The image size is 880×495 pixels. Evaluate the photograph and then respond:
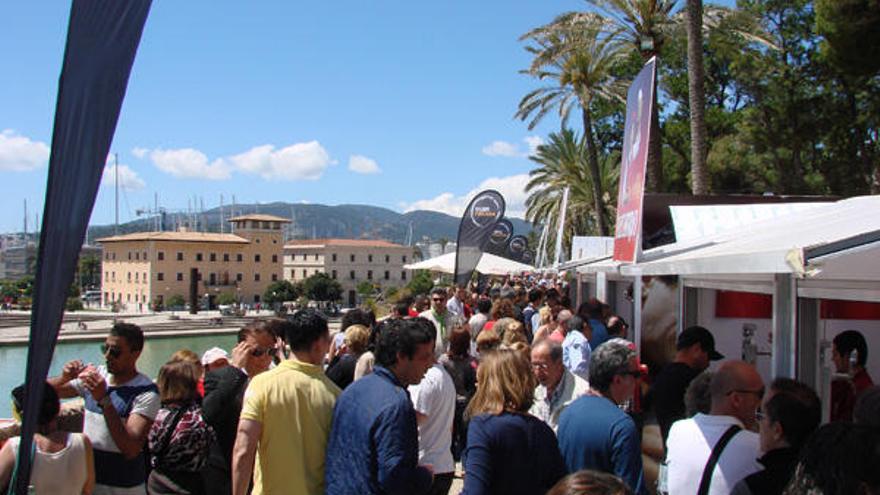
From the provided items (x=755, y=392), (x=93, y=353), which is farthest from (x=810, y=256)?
(x=93, y=353)

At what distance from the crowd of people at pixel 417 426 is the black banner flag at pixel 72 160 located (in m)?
0.99

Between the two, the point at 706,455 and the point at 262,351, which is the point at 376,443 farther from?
the point at 262,351

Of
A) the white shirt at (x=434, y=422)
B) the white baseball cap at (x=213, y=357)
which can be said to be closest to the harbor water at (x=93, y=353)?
the white baseball cap at (x=213, y=357)

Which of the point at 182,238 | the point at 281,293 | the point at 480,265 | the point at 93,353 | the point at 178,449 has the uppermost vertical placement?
the point at 182,238

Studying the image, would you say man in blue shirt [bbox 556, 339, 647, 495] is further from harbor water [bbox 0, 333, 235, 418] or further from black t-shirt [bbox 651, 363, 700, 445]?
harbor water [bbox 0, 333, 235, 418]

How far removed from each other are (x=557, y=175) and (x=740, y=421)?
42.6 meters

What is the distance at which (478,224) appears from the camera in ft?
63.8

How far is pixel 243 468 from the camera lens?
3.94 m

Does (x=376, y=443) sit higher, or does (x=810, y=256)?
(x=810, y=256)

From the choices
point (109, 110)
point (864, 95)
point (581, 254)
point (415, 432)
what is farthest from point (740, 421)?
point (864, 95)

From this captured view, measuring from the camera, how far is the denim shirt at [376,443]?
353cm

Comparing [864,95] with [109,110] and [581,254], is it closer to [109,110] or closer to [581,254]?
[581,254]

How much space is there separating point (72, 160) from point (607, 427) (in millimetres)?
2520

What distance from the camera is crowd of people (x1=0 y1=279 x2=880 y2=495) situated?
3.33 metres
